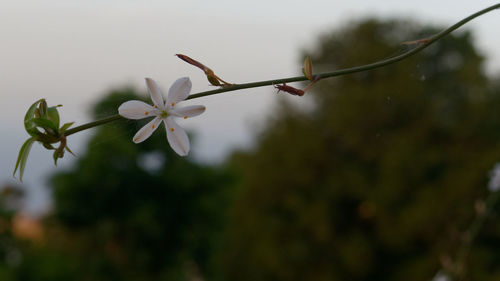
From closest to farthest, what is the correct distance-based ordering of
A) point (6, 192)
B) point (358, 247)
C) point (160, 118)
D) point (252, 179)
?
point (160, 118), point (6, 192), point (358, 247), point (252, 179)

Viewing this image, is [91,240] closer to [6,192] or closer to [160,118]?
[6,192]

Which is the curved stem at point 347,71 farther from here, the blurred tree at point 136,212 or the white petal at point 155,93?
the blurred tree at point 136,212

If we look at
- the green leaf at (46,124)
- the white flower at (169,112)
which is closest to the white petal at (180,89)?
the white flower at (169,112)

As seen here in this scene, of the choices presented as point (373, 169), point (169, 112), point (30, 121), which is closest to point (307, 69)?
point (169, 112)

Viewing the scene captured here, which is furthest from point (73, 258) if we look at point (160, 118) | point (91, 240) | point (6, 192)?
point (160, 118)

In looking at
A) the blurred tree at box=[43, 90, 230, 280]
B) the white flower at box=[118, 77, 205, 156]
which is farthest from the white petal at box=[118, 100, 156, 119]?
the blurred tree at box=[43, 90, 230, 280]
